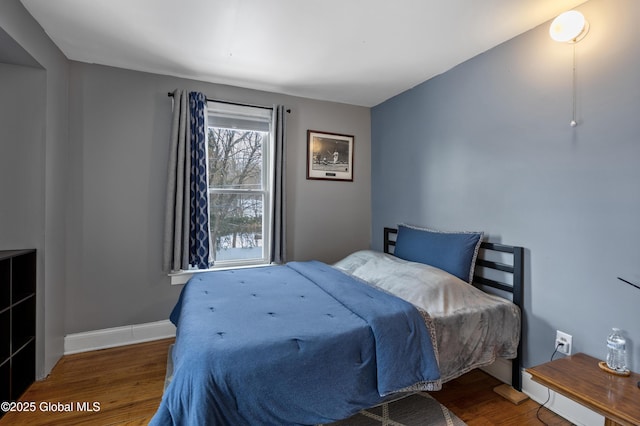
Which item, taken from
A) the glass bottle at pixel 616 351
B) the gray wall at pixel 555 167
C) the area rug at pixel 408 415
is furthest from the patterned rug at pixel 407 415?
the glass bottle at pixel 616 351

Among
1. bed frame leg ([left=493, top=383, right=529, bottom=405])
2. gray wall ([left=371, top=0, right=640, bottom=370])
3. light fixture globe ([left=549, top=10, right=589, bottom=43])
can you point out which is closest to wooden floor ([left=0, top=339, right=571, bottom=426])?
bed frame leg ([left=493, top=383, right=529, bottom=405])

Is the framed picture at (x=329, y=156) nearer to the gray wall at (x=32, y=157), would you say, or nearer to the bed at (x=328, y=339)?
the bed at (x=328, y=339)

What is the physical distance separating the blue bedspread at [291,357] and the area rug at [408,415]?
0.36 metres

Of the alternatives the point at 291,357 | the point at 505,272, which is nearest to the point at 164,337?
the point at 291,357

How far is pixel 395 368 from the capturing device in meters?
1.55

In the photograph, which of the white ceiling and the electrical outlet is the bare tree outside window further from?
the electrical outlet

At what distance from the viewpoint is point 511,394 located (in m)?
2.04

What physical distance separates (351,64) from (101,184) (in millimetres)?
2364

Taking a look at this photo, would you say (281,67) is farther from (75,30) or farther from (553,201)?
(553,201)

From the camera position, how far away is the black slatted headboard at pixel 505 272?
6.96 feet

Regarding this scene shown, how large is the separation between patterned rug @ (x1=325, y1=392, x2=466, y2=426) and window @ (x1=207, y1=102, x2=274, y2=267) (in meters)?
1.84

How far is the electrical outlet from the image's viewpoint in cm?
186

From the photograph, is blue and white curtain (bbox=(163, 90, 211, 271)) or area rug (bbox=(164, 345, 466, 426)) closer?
area rug (bbox=(164, 345, 466, 426))

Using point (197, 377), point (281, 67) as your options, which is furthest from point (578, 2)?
point (197, 377)
